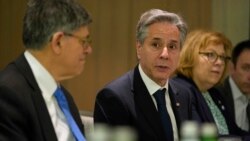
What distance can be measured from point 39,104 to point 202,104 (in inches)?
46.6

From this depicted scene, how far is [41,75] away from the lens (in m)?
1.62

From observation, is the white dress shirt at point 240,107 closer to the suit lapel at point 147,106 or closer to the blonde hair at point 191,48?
the blonde hair at point 191,48

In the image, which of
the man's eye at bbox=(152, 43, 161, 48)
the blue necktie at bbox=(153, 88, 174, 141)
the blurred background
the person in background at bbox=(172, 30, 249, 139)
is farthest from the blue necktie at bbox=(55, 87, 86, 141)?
the blurred background

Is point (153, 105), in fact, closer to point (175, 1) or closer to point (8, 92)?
point (8, 92)

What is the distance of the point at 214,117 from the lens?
2.62 metres

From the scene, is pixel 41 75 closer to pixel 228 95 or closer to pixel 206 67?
pixel 206 67

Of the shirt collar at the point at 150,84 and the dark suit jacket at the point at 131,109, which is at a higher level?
the shirt collar at the point at 150,84

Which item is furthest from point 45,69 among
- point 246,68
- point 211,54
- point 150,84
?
point 246,68

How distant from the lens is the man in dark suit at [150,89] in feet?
6.59

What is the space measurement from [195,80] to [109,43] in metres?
1.48

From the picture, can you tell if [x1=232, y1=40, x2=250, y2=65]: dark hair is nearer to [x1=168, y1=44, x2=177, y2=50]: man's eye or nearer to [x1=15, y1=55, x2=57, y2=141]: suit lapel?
[x1=168, y1=44, x2=177, y2=50]: man's eye

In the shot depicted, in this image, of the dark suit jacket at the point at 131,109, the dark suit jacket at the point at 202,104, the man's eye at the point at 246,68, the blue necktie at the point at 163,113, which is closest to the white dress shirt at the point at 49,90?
the dark suit jacket at the point at 131,109

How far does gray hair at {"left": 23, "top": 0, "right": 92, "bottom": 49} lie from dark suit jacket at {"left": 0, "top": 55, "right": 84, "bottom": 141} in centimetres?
8

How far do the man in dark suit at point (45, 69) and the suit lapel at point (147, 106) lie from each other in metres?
0.41
